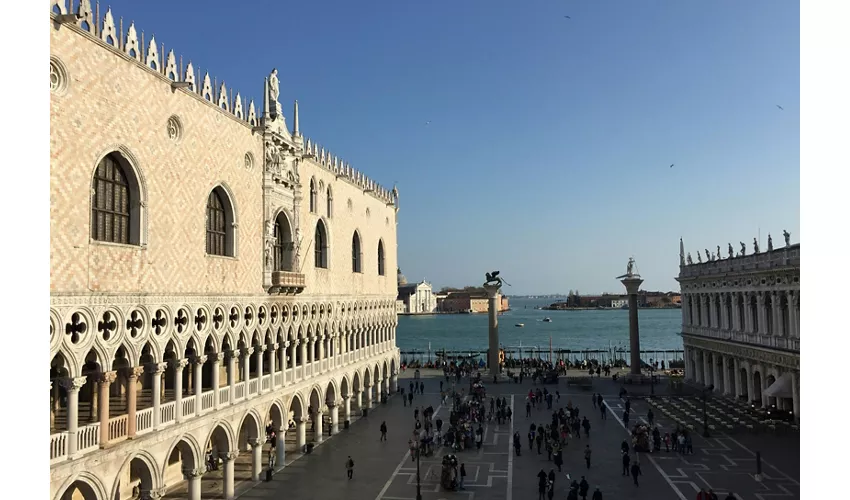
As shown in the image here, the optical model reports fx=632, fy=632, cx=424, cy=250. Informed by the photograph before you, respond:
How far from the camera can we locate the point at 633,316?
126ft

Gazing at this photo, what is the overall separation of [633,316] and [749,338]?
31.2ft

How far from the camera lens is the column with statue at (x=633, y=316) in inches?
1511

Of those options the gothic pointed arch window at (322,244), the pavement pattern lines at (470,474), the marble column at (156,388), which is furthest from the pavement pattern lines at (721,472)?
the gothic pointed arch window at (322,244)

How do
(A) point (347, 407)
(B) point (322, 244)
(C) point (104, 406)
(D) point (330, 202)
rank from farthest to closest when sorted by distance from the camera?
(A) point (347, 407), (D) point (330, 202), (B) point (322, 244), (C) point (104, 406)

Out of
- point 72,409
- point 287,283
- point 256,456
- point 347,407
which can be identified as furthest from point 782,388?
point 72,409

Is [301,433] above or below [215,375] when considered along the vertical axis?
below

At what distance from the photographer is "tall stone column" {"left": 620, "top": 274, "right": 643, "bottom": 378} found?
3838cm

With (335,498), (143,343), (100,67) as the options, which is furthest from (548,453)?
(100,67)

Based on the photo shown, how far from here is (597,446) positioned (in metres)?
23.5

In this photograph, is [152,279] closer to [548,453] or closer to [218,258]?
[218,258]

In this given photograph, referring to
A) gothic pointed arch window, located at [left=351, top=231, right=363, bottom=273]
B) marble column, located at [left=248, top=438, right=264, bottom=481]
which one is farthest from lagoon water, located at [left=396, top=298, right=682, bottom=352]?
marble column, located at [left=248, top=438, right=264, bottom=481]

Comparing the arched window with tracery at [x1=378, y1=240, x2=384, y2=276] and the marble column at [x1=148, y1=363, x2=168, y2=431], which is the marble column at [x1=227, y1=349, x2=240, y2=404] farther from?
the arched window with tracery at [x1=378, y1=240, x2=384, y2=276]

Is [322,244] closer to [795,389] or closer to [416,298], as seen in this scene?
[795,389]

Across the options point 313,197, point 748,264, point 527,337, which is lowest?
point 527,337
